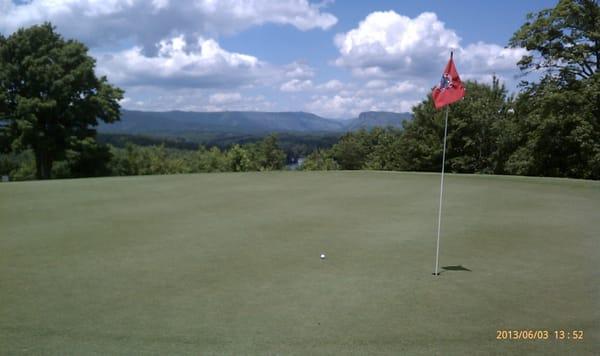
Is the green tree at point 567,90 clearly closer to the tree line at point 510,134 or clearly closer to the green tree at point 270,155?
the tree line at point 510,134

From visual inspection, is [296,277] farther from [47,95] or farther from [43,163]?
[43,163]

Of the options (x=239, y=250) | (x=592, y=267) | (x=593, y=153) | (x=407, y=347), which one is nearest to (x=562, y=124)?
(x=593, y=153)

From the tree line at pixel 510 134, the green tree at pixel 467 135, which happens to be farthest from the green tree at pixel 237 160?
the green tree at pixel 467 135

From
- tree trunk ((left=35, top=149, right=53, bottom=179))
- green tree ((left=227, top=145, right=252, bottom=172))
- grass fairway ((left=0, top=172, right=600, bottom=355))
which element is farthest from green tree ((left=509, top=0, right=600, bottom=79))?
green tree ((left=227, top=145, right=252, bottom=172))

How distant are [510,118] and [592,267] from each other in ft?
125

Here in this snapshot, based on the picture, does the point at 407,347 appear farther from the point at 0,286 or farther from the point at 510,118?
the point at 510,118

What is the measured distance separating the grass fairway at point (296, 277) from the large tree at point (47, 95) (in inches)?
1029

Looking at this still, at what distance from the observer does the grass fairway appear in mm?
4605

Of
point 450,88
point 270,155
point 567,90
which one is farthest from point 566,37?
point 270,155

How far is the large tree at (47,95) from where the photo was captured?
1433 inches

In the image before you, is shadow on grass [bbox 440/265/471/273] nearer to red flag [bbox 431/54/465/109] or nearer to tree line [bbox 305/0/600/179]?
red flag [bbox 431/54/465/109]

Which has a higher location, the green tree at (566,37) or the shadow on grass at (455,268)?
the green tree at (566,37)

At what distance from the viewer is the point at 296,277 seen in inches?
259

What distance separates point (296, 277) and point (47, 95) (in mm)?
37989
